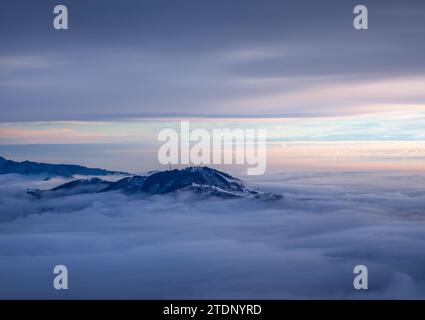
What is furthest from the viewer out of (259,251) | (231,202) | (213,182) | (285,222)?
(213,182)

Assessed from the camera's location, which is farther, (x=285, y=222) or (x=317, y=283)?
(x=285, y=222)

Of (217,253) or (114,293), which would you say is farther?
(217,253)

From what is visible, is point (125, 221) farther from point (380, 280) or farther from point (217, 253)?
point (380, 280)

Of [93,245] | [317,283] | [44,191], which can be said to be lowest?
[317,283]

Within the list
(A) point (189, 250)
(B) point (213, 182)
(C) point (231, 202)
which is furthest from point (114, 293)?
(B) point (213, 182)

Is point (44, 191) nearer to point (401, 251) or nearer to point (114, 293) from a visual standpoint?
point (114, 293)

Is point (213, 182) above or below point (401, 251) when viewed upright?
above
